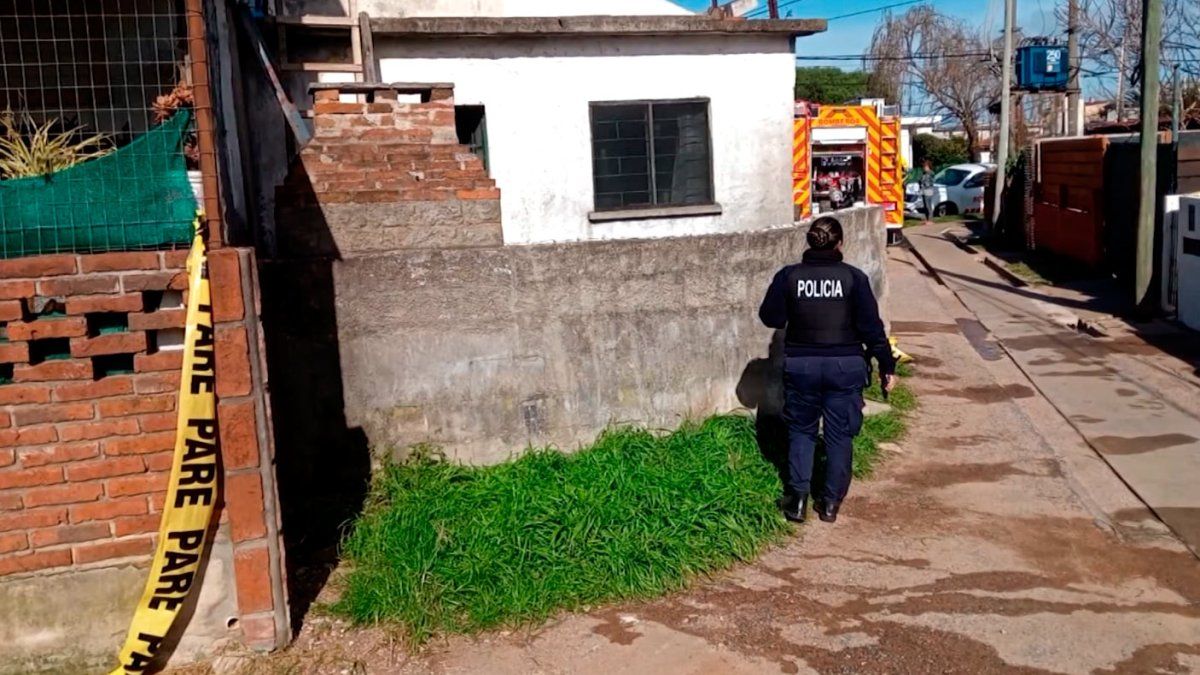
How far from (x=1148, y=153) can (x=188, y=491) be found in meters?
11.5

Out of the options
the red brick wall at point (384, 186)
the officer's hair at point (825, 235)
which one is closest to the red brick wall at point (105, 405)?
the red brick wall at point (384, 186)

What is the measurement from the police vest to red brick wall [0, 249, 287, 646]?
2.90m

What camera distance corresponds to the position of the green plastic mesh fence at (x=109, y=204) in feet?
14.2

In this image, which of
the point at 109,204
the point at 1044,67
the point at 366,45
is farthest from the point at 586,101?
the point at 1044,67

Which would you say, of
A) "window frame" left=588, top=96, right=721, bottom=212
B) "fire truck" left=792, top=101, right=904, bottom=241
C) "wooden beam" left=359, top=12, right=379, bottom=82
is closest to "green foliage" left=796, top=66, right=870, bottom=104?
"fire truck" left=792, top=101, right=904, bottom=241

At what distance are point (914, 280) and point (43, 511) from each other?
48.2 ft

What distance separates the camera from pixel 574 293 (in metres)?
6.39

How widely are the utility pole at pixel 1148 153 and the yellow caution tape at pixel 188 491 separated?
11008 mm

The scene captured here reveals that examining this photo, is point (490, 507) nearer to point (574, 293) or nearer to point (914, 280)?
point (574, 293)

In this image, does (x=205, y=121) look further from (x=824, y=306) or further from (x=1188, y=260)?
(x=1188, y=260)

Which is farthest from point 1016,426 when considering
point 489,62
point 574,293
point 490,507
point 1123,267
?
point 1123,267

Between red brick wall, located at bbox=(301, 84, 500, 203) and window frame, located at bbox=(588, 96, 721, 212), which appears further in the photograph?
window frame, located at bbox=(588, 96, 721, 212)

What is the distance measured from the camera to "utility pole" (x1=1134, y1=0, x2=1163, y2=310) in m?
12.0

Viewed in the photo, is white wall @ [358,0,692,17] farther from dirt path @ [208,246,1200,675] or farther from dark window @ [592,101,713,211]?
dirt path @ [208,246,1200,675]
